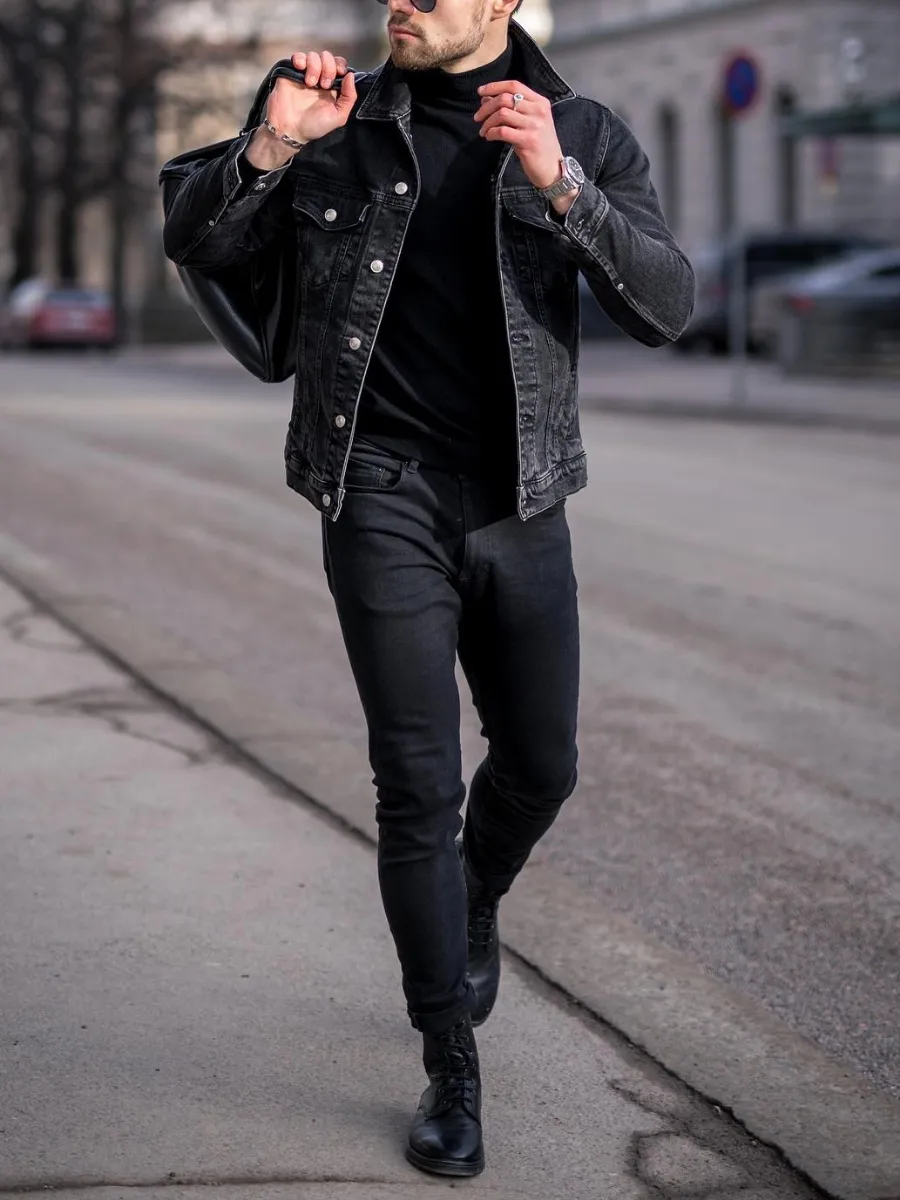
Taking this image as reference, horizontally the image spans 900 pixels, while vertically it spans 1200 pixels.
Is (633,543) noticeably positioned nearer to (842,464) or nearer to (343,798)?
(842,464)

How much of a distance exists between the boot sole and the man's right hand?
1.55 metres

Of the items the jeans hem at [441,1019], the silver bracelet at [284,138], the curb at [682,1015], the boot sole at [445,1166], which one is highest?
the silver bracelet at [284,138]

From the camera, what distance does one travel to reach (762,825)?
18.7 feet

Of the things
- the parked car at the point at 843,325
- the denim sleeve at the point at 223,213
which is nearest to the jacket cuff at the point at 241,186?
the denim sleeve at the point at 223,213

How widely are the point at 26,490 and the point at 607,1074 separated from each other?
1045 cm

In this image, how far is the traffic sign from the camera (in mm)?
21312

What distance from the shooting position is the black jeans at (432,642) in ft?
11.2

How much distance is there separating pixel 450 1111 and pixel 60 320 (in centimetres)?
3740

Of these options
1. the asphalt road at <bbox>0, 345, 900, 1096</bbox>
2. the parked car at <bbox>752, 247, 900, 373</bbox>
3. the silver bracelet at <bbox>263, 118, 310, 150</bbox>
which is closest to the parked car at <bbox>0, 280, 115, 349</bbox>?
the parked car at <bbox>752, 247, 900, 373</bbox>

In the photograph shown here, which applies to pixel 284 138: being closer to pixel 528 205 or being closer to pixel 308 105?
pixel 308 105

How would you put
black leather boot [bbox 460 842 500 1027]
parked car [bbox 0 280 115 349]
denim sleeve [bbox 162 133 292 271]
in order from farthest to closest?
parked car [bbox 0 280 115 349]
black leather boot [bbox 460 842 500 1027]
denim sleeve [bbox 162 133 292 271]

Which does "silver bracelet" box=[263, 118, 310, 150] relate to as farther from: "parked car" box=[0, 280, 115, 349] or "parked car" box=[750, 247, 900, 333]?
"parked car" box=[0, 280, 115, 349]

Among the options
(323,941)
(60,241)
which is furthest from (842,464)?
(60,241)

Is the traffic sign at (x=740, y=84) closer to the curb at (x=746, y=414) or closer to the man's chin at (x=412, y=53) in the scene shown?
the curb at (x=746, y=414)
